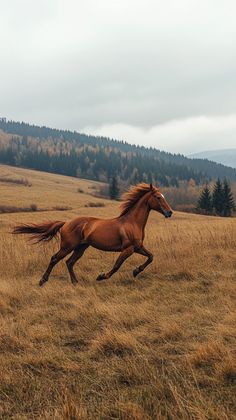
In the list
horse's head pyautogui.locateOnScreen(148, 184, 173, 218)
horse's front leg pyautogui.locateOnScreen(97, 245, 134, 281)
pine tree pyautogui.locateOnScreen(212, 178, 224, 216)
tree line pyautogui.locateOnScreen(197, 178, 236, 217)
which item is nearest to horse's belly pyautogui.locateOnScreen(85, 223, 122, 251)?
horse's front leg pyautogui.locateOnScreen(97, 245, 134, 281)

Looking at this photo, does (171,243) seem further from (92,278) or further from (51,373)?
(51,373)

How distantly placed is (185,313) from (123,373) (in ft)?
8.20

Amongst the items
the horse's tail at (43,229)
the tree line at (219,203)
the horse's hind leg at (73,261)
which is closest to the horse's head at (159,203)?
the horse's hind leg at (73,261)

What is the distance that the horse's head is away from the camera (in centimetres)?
960

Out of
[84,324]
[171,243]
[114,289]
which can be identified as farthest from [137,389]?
[171,243]

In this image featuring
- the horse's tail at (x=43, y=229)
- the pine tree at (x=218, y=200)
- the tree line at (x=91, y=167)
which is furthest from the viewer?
the tree line at (x=91, y=167)

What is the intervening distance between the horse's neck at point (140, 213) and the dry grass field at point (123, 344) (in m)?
1.35

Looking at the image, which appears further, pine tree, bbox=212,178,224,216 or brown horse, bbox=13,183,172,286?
pine tree, bbox=212,178,224,216

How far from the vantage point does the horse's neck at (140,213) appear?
378 inches

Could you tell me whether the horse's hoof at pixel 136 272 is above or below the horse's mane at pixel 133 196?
below

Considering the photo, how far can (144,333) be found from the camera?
221 inches

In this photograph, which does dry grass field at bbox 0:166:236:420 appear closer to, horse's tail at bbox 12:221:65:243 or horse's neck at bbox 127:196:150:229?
horse's tail at bbox 12:221:65:243

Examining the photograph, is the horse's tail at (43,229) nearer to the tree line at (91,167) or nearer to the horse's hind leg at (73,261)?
the horse's hind leg at (73,261)

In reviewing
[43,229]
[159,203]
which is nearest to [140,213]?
[159,203]
